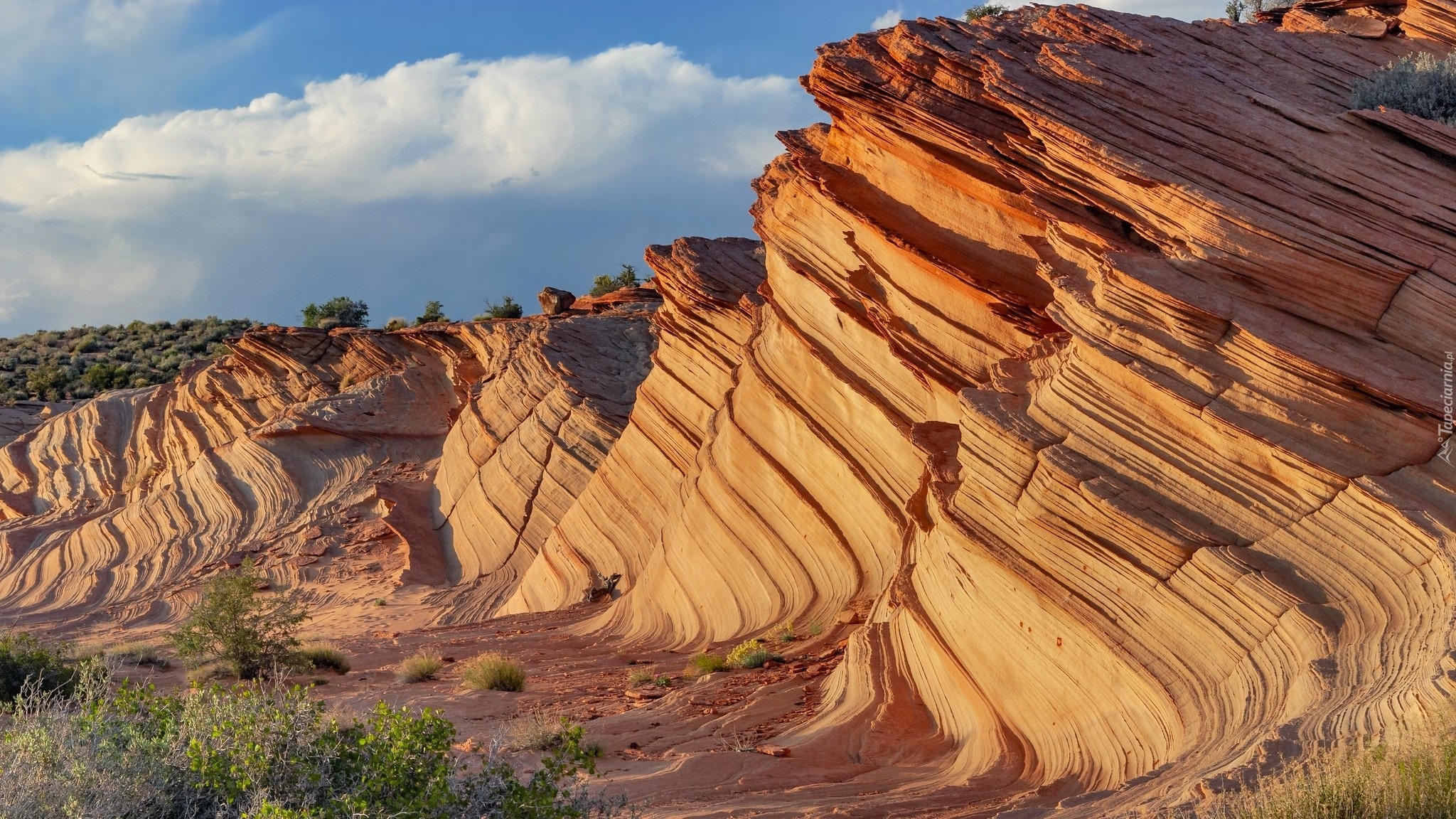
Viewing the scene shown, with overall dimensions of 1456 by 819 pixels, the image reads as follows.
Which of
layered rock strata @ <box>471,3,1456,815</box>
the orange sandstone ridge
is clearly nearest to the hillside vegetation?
the orange sandstone ridge

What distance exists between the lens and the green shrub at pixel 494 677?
14.7 m

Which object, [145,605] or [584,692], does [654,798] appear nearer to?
[584,692]

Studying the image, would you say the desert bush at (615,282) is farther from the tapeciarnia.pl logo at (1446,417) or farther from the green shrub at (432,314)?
the tapeciarnia.pl logo at (1446,417)

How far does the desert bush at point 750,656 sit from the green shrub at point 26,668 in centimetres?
788

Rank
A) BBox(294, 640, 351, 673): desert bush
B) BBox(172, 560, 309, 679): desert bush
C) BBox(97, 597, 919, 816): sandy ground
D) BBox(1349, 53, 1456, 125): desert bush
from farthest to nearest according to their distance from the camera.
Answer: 1. BBox(172, 560, 309, 679): desert bush
2. BBox(294, 640, 351, 673): desert bush
3. BBox(1349, 53, 1456, 125): desert bush
4. BBox(97, 597, 919, 816): sandy ground

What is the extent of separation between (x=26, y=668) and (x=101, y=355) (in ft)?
163

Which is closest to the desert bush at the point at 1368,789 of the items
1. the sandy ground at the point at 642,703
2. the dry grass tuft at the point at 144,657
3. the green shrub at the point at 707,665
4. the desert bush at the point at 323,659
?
the sandy ground at the point at 642,703

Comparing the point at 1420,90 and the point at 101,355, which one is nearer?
the point at 1420,90

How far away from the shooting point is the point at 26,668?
1405cm

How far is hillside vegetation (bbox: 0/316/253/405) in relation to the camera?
49.6 meters

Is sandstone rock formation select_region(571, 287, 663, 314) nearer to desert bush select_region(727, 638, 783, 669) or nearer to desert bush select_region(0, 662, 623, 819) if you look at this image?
desert bush select_region(727, 638, 783, 669)

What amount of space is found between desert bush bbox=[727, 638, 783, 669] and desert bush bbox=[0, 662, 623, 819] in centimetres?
698

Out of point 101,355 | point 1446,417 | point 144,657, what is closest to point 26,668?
point 144,657

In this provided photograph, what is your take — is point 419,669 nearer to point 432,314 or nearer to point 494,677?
point 494,677
